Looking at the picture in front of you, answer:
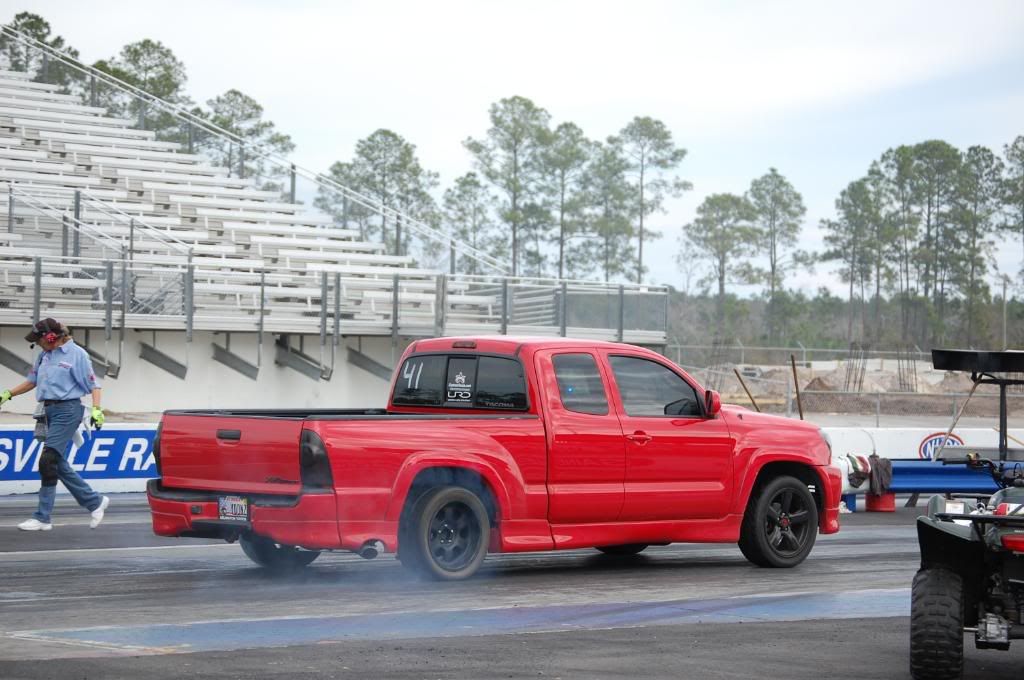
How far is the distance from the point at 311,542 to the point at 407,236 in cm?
2919

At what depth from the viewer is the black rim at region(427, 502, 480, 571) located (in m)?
10.4

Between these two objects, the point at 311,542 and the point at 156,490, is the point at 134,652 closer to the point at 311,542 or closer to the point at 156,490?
→ the point at 311,542

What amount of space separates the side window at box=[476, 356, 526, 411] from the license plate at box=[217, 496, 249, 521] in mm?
2029

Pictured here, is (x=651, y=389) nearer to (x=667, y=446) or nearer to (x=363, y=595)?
(x=667, y=446)

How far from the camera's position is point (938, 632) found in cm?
698

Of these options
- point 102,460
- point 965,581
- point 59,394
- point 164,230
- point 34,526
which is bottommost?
point 34,526

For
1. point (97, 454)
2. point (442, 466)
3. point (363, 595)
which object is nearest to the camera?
point (363, 595)

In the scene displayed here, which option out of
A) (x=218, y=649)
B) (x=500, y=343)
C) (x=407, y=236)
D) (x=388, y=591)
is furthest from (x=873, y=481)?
(x=407, y=236)

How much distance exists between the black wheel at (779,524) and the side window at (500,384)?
225 cm

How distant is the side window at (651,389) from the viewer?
11352 millimetres

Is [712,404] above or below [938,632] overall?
above

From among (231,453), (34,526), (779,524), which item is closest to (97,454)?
(34,526)

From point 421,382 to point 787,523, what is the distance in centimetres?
316

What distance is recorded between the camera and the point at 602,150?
2844 inches
